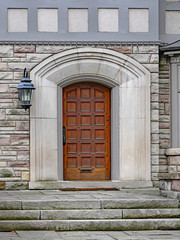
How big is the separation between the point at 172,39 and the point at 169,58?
0.41 meters

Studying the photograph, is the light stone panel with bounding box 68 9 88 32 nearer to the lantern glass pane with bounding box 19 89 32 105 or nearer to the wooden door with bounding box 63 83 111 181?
the wooden door with bounding box 63 83 111 181

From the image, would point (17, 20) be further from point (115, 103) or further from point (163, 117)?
point (163, 117)

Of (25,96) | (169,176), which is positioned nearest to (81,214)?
(169,176)

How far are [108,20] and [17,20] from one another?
1.89 m

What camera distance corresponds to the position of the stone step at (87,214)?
9.11 metres

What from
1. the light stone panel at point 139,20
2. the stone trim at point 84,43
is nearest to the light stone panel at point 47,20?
the stone trim at point 84,43

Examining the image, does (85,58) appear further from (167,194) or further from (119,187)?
(167,194)

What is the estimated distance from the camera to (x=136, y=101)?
493 inches

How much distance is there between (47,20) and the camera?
1234 centimetres

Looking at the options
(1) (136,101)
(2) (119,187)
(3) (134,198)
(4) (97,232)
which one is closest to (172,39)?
(1) (136,101)

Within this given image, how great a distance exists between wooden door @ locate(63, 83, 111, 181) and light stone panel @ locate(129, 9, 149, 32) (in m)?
1.45

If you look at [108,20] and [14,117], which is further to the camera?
[108,20]

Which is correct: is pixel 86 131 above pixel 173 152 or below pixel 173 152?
above

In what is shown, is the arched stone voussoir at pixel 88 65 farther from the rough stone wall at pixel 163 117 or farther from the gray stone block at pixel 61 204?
the gray stone block at pixel 61 204
